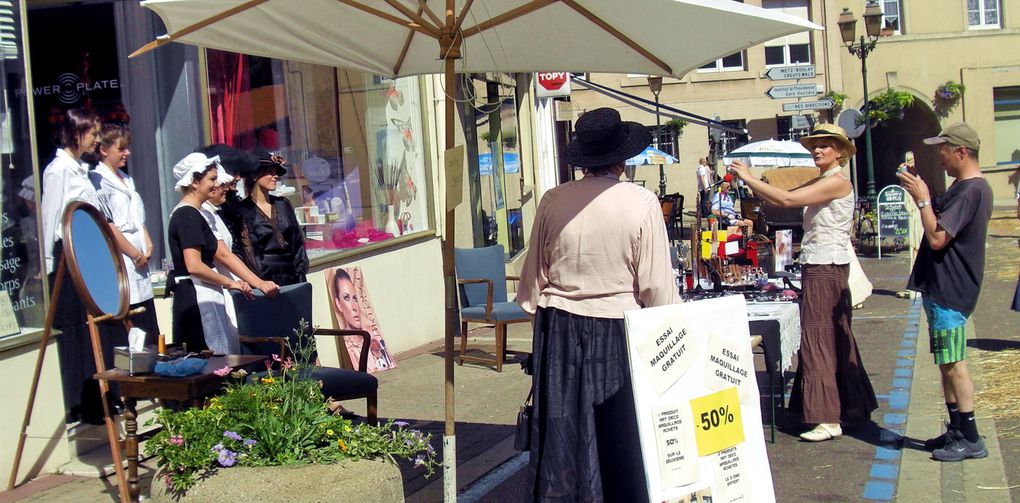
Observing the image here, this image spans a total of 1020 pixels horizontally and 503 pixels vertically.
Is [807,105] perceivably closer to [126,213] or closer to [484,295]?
[484,295]

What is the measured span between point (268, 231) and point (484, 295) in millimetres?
3625

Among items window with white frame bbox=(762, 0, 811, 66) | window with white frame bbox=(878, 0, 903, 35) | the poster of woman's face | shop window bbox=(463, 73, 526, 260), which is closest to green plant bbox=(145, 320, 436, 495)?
the poster of woman's face

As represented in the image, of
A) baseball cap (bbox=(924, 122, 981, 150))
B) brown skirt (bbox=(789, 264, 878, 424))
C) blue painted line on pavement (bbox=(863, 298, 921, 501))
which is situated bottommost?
blue painted line on pavement (bbox=(863, 298, 921, 501))

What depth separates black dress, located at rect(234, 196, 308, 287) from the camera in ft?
21.7

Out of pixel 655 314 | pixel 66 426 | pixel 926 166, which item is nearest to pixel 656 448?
pixel 655 314

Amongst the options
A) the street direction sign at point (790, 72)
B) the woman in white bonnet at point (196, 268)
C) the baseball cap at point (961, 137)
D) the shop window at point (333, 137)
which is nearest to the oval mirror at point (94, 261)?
the woman in white bonnet at point (196, 268)

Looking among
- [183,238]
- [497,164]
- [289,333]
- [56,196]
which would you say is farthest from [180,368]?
[497,164]

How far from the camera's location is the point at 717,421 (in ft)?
14.8

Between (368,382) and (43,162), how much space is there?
3103 millimetres

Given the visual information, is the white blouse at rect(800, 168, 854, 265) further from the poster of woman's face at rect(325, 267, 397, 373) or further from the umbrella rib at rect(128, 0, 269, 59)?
the poster of woman's face at rect(325, 267, 397, 373)

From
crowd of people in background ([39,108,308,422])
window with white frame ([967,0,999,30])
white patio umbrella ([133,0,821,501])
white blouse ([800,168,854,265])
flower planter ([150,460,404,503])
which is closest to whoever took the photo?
flower planter ([150,460,404,503])

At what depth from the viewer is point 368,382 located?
5.89 metres

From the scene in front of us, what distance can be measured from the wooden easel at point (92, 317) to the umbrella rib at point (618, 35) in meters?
2.57

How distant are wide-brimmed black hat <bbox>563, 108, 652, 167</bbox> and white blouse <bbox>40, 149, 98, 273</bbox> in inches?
120
